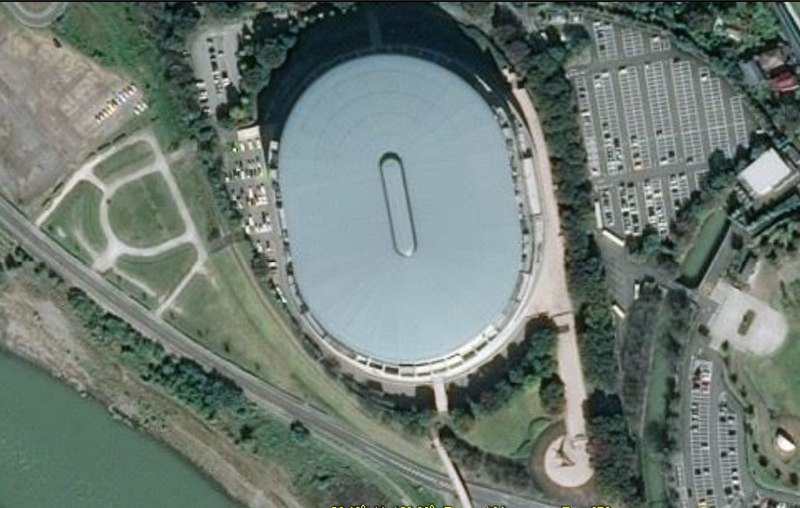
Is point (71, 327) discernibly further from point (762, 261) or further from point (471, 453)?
point (762, 261)

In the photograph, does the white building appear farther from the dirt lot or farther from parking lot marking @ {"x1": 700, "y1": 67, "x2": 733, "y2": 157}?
the dirt lot

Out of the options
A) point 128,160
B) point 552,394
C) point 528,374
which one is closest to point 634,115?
point 528,374

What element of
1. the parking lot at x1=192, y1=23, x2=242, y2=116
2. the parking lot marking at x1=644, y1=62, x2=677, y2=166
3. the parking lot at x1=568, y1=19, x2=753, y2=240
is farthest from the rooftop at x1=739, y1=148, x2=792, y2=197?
the parking lot at x1=192, y1=23, x2=242, y2=116

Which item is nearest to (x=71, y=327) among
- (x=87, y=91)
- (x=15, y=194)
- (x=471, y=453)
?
(x=15, y=194)

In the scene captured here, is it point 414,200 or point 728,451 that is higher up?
point 414,200

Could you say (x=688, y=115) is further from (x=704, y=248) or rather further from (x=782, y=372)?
Answer: (x=782, y=372)

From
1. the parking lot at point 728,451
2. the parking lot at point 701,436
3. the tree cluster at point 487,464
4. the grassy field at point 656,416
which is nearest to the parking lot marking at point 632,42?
the grassy field at point 656,416

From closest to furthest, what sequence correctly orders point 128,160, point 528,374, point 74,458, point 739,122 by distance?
point 739,122 < point 528,374 < point 128,160 < point 74,458
